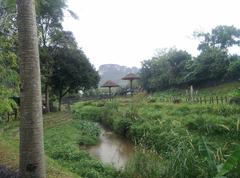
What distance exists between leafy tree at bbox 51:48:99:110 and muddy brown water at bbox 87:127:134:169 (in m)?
11.7

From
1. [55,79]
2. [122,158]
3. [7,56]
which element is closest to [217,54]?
[55,79]

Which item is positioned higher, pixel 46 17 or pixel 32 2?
pixel 46 17

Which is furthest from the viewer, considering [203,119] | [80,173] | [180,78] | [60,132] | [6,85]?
[180,78]

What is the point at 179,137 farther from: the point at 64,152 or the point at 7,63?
the point at 7,63

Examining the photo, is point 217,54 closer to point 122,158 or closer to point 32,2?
point 122,158

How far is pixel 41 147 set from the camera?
17.8 ft

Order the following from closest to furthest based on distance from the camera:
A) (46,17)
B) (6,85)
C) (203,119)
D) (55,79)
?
(6,85) < (203,119) < (46,17) < (55,79)

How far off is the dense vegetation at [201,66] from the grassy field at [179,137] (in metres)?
16.3

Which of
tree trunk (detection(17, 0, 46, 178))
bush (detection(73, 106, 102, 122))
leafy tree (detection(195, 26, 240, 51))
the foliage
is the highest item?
leafy tree (detection(195, 26, 240, 51))

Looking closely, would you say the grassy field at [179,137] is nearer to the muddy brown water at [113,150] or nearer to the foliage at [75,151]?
the muddy brown water at [113,150]

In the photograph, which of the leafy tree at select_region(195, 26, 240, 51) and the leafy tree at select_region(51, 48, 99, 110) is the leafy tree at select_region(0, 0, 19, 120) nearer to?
the leafy tree at select_region(51, 48, 99, 110)

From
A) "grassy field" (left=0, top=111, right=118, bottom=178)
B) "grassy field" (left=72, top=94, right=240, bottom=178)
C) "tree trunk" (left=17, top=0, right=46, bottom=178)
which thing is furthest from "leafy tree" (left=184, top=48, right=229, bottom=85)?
"tree trunk" (left=17, top=0, right=46, bottom=178)

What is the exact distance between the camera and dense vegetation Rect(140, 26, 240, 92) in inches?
1499

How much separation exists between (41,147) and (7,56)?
6.33 metres
